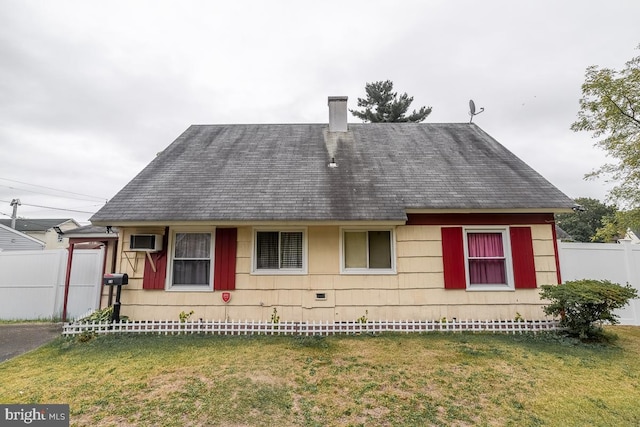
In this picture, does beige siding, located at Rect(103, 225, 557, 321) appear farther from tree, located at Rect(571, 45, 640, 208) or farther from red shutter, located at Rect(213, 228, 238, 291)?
tree, located at Rect(571, 45, 640, 208)

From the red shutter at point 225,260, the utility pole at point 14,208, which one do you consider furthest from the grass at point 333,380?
the utility pole at point 14,208

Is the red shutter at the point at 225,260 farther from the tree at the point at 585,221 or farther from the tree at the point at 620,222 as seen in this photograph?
the tree at the point at 585,221

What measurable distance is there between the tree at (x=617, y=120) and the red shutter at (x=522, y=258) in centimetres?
504

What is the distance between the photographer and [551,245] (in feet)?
22.5

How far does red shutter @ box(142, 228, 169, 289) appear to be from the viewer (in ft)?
22.1

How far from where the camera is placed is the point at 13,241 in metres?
23.5

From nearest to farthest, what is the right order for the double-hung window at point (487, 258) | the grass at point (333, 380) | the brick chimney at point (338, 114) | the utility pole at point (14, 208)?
the grass at point (333, 380)
the double-hung window at point (487, 258)
the brick chimney at point (338, 114)
the utility pole at point (14, 208)

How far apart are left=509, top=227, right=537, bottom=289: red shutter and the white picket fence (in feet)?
2.96

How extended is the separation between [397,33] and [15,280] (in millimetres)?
16119

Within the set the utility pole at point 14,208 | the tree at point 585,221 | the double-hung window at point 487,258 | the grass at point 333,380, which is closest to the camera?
the grass at point 333,380

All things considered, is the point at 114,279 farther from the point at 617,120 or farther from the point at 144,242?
the point at 617,120

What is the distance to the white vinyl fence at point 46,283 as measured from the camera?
8.27 meters

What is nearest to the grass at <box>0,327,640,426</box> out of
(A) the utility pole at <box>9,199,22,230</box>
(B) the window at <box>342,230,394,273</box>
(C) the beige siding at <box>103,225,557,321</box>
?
(C) the beige siding at <box>103,225,557,321</box>

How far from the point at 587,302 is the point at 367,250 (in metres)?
4.37
